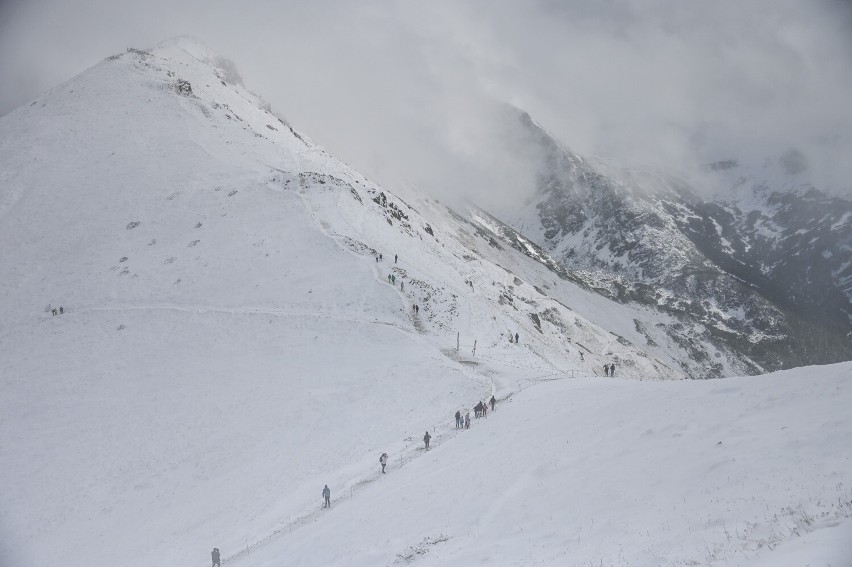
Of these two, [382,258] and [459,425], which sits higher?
[382,258]

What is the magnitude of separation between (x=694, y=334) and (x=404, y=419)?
18023 cm

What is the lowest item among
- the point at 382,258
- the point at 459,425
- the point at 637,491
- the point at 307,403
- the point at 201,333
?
the point at 459,425

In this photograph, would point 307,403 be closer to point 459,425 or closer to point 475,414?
point 459,425

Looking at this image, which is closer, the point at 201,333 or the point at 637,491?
the point at 637,491

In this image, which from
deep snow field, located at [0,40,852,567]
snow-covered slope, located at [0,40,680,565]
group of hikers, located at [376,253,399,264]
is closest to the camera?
deep snow field, located at [0,40,852,567]

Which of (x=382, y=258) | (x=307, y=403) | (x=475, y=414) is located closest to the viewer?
(x=475, y=414)

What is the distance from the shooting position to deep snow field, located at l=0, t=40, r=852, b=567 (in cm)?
1675

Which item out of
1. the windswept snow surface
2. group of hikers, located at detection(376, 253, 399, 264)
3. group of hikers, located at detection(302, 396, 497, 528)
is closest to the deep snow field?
the windswept snow surface

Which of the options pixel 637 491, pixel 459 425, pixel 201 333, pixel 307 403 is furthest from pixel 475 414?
pixel 201 333

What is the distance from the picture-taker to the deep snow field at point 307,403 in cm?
1675

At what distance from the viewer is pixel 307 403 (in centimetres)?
3875

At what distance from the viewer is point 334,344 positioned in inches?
→ 1843

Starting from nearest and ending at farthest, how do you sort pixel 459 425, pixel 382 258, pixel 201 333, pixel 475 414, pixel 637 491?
pixel 637 491 < pixel 459 425 < pixel 475 414 < pixel 201 333 < pixel 382 258

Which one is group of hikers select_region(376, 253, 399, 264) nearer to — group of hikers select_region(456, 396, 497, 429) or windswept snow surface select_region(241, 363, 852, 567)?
group of hikers select_region(456, 396, 497, 429)
